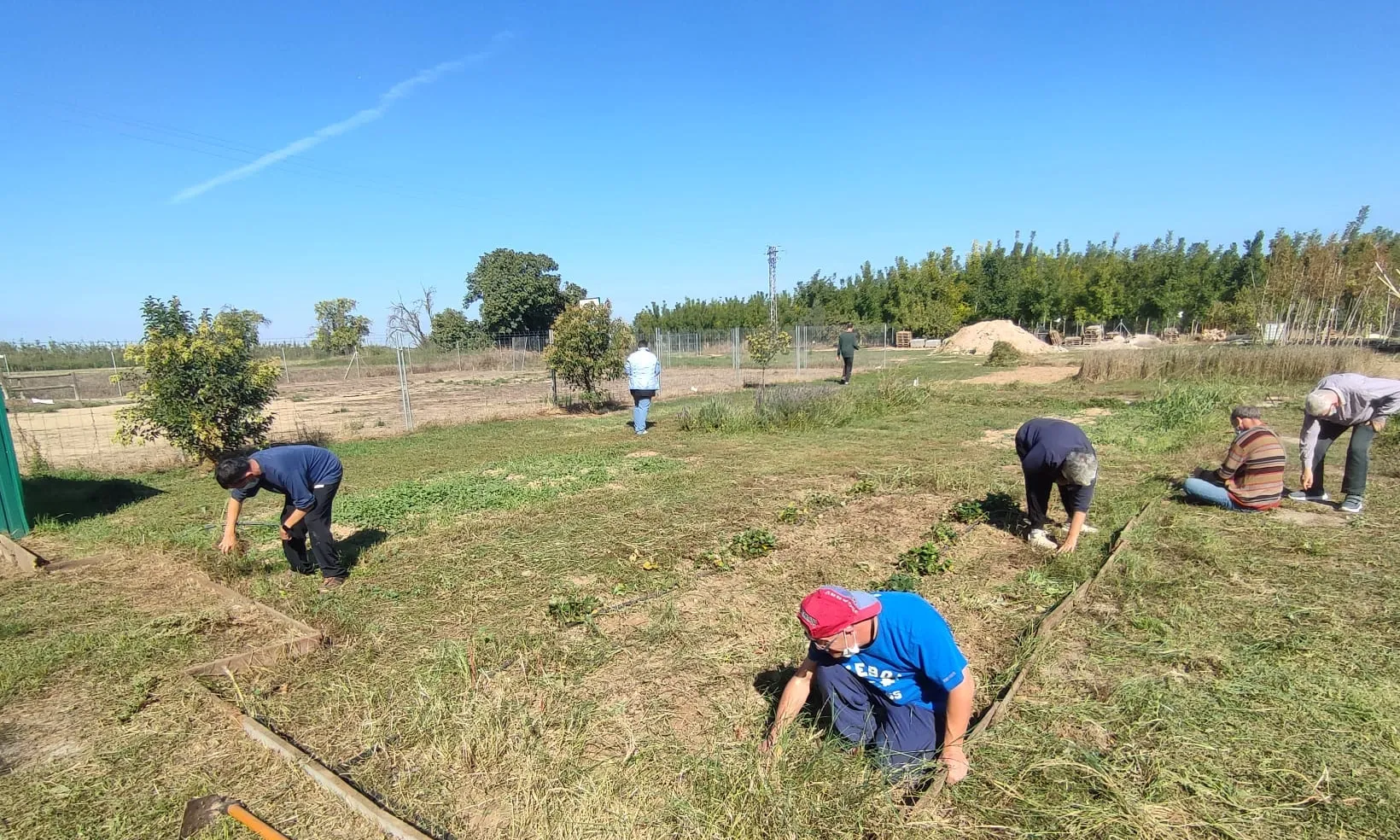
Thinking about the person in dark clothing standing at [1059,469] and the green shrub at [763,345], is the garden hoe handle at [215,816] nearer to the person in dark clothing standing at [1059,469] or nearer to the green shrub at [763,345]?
the person in dark clothing standing at [1059,469]

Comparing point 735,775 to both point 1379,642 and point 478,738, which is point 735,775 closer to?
point 478,738

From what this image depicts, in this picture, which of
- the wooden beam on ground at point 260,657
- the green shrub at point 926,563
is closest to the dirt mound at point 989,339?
the green shrub at point 926,563

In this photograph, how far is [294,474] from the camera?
4789mm

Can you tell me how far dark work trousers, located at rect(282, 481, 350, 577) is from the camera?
4.92 meters

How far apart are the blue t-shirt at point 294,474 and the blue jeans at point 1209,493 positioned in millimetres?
7482

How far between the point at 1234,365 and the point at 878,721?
754 inches

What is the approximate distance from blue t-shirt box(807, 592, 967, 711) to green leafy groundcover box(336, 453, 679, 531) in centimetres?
521

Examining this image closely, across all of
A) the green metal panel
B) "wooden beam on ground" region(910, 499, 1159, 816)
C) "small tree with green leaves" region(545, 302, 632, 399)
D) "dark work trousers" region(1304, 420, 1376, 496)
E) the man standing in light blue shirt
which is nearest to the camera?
"wooden beam on ground" region(910, 499, 1159, 816)

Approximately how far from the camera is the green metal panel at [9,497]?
22.0 ft

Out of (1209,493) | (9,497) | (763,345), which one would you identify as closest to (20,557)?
(9,497)

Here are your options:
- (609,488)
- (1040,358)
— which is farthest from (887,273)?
(609,488)

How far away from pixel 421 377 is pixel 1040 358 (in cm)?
2653

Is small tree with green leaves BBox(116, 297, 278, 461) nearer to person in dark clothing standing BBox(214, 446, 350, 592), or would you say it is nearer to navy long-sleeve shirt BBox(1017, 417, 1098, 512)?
person in dark clothing standing BBox(214, 446, 350, 592)

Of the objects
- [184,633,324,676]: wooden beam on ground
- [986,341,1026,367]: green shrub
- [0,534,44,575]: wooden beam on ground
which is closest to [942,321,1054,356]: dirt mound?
[986,341,1026,367]: green shrub
